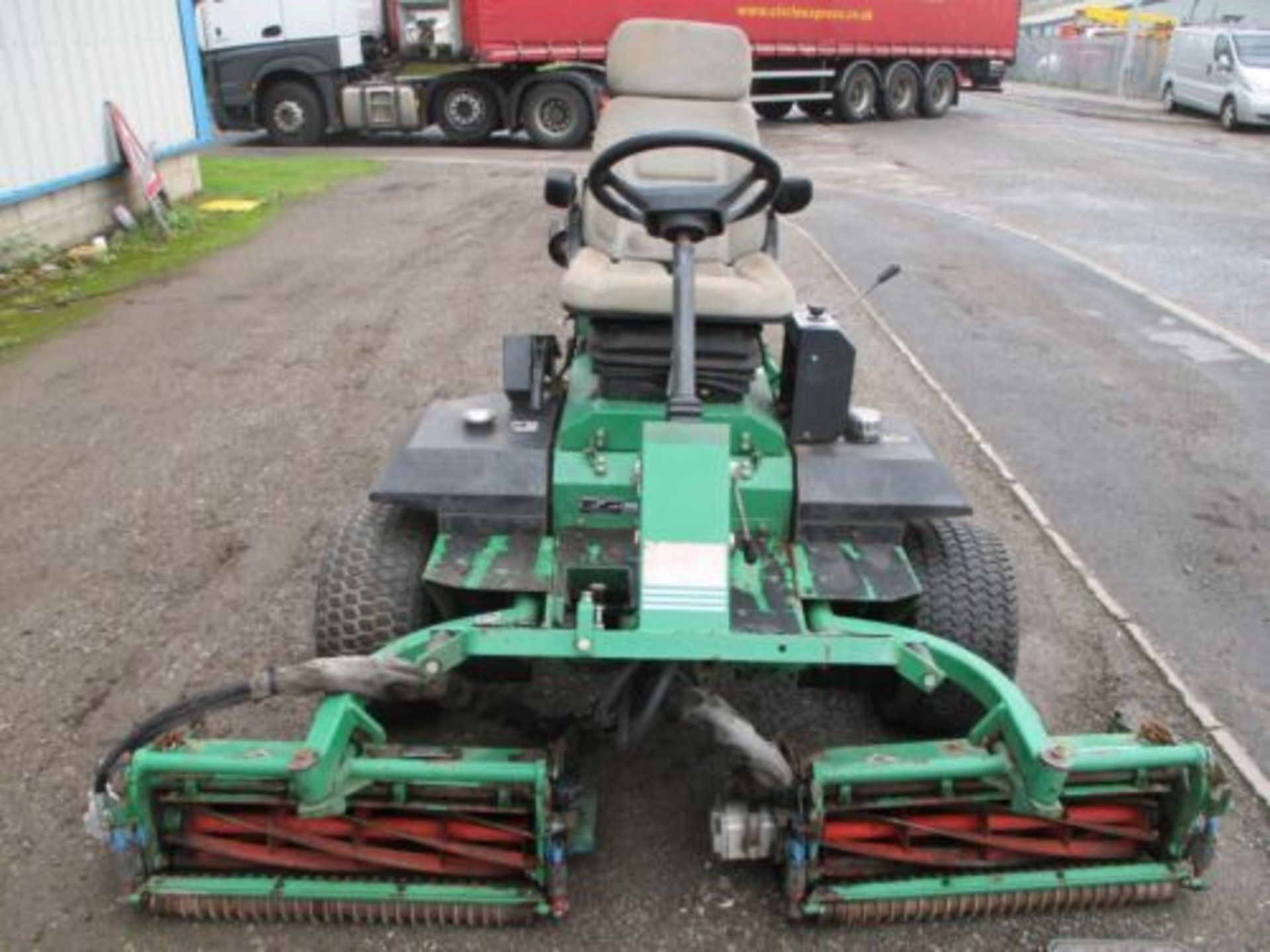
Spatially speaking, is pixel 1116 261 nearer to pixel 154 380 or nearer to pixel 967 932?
pixel 154 380

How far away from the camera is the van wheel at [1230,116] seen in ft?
65.5

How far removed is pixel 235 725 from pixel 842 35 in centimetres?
1828

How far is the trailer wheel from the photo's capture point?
2056cm

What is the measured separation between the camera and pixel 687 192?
9.78ft

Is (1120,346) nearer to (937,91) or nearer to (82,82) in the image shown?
(82,82)

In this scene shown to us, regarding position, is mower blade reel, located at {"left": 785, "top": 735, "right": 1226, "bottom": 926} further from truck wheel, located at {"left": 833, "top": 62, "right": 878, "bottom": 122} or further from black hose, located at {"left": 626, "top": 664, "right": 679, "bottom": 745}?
truck wheel, located at {"left": 833, "top": 62, "right": 878, "bottom": 122}

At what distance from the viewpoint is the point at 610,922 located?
8.34 ft

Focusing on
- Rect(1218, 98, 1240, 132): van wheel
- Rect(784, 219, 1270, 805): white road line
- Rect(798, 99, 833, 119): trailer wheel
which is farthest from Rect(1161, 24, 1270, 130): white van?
Rect(784, 219, 1270, 805): white road line

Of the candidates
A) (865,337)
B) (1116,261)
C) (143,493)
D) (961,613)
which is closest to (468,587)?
(961,613)

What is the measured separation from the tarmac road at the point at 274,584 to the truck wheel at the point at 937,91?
46.2ft

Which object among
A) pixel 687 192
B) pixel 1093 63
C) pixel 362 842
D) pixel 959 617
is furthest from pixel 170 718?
pixel 1093 63

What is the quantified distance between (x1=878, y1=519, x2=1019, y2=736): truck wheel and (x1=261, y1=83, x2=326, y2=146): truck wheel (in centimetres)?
1469

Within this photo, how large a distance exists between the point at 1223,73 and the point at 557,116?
42.7ft

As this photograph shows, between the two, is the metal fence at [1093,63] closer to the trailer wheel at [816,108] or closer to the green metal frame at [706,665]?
the trailer wheel at [816,108]
